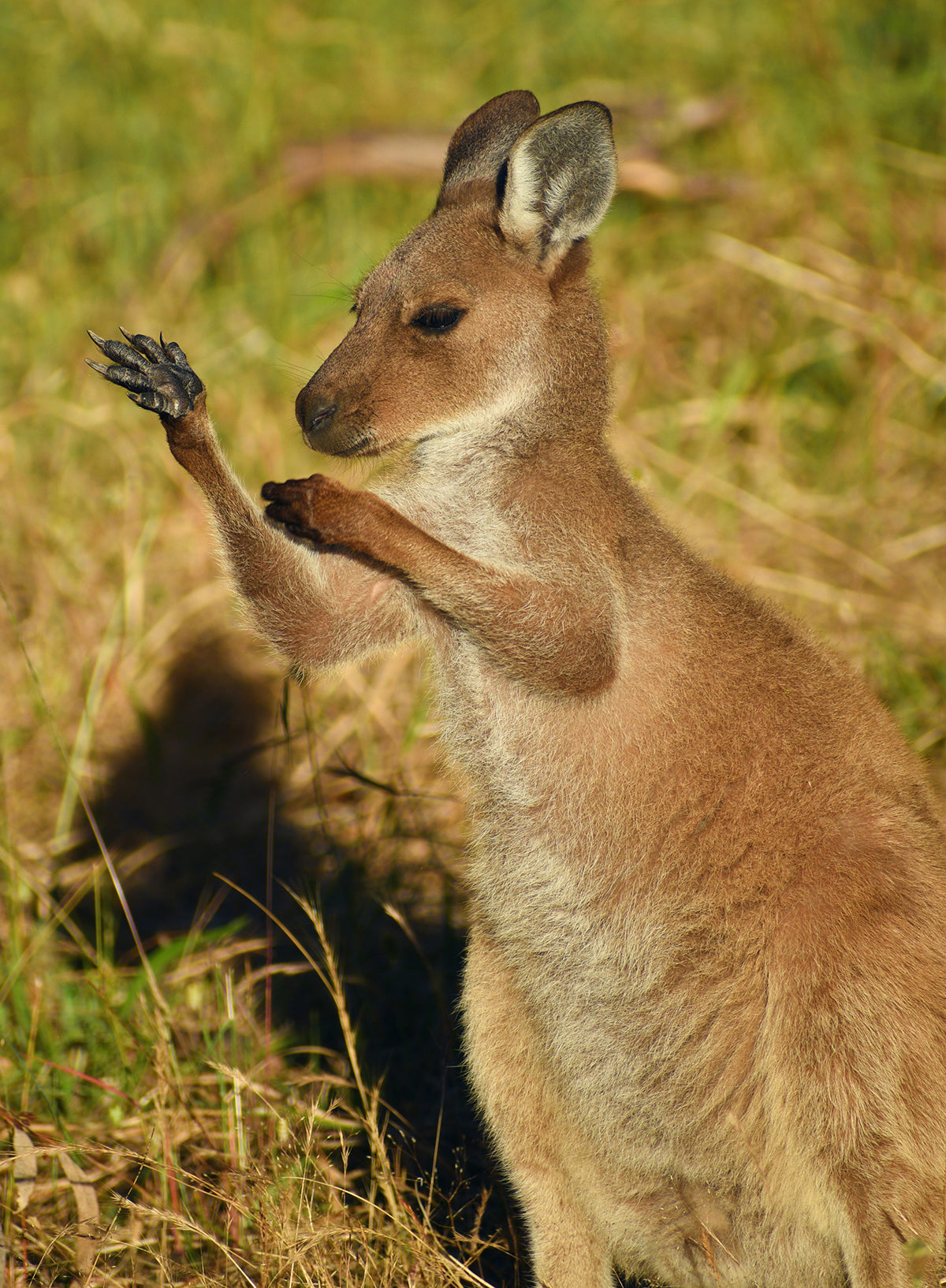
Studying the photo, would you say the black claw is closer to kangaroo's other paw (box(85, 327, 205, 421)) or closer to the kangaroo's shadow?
kangaroo's other paw (box(85, 327, 205, 421))

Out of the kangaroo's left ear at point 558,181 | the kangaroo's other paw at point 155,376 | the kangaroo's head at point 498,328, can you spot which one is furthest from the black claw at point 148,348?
the kangaroo's left ear at point 558,181

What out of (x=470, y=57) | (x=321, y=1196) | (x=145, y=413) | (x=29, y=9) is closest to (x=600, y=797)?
(x=321, y=1196)

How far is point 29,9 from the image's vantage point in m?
7.92

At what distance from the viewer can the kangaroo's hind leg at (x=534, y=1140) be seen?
2922mm

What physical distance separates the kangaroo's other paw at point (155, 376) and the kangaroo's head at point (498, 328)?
0.91ft

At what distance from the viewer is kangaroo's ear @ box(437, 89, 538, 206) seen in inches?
134

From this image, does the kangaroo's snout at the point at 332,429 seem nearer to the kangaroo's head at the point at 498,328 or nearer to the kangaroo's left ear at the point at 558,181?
the kangaroo's head at the point at 498,328

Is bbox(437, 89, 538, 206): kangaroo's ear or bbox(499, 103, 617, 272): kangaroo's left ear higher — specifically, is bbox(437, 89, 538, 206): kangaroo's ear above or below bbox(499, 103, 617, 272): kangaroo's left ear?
above

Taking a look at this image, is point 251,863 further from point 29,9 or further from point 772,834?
point 29,9

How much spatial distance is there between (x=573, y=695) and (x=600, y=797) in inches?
9.6

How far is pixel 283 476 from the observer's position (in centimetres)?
568

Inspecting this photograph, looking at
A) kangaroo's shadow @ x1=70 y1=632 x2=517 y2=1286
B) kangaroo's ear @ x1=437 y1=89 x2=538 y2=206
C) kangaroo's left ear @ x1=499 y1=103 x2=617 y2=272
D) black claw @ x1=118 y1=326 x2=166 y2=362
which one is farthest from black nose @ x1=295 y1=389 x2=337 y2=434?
kangaroo's shadow @ x1=70 y1=632 x2=517 y2=1286

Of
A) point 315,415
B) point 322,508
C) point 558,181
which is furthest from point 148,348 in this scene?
point 558,181

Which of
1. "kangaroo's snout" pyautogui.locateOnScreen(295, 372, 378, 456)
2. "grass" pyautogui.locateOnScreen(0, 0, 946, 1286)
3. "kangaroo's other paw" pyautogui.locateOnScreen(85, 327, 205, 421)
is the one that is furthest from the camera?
"grass" pyautogui.locateOnScreen(0, 0, 946, 1286)
